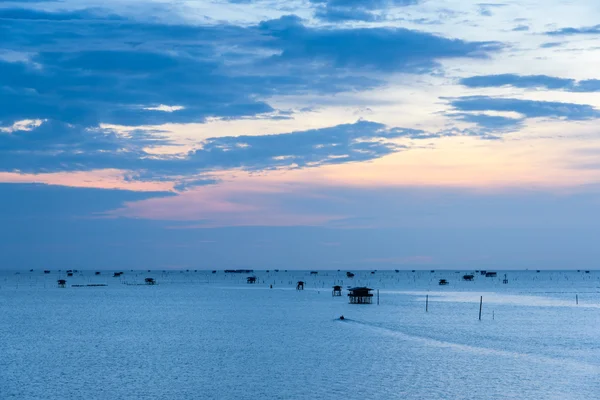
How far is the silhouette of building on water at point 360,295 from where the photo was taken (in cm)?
12081

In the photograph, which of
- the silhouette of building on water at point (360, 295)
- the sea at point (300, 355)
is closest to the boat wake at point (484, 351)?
the sea at point (300, 355)

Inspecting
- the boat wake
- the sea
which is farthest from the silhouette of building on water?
the boat wake

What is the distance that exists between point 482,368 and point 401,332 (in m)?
24.4

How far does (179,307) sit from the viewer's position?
397 ft

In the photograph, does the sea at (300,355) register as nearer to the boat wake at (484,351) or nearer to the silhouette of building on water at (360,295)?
the boat wake at (484,351)

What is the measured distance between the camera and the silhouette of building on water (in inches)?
4756

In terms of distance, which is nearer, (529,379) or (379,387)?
(379,387)

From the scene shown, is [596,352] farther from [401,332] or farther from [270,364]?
[270,364]

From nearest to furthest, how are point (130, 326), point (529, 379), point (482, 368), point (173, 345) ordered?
point (529, 379), point (482, 368), point (173, 345), point (130, 326)

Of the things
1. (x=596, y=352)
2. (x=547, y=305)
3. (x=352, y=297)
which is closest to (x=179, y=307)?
(x=352, y=297)

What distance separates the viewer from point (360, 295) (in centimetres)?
12112

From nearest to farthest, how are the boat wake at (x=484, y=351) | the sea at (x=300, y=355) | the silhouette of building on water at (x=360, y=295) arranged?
the sea at (x=300, y=355) < the boat wake at (x=484, y=351) < the silhouette of building on water at (x=360, y=295)

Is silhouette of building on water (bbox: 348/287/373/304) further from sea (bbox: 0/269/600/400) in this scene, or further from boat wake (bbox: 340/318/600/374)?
boat wake (bbox: 340/318/600/374)

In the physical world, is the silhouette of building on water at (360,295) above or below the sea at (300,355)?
above
